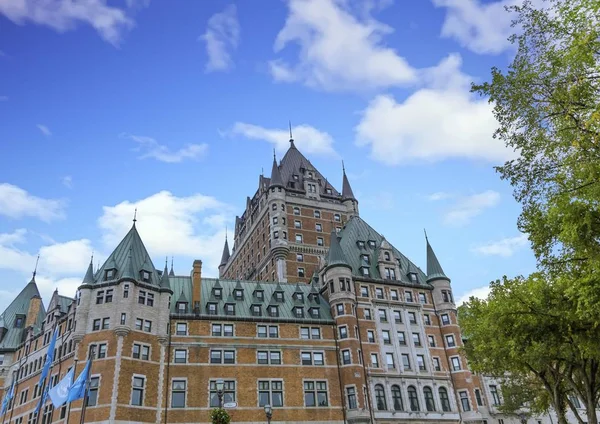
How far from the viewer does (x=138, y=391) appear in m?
46.6

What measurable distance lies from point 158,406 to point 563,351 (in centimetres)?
3440

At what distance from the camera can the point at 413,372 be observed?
5753cm

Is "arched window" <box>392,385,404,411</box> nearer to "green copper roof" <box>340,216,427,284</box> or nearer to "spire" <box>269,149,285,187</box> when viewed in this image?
"green copper roof" <box>340,216,427,284</box>

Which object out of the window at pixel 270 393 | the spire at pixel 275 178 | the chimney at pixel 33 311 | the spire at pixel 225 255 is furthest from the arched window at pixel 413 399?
the spire at pixel 225 255

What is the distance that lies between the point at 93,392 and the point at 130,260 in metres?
13.2

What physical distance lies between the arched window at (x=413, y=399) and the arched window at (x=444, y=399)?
3259 mm

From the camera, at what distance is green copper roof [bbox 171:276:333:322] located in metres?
55.7

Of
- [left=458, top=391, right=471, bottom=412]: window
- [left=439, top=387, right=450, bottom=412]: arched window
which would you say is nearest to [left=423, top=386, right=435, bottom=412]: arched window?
[left=439, top=387, right=450, bottom=412]: arched window

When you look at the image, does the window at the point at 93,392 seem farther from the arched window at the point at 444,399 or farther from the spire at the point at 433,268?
the spire at the point at 433,268

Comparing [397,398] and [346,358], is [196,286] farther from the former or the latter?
[397,398]

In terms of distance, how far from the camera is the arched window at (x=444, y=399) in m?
56.7

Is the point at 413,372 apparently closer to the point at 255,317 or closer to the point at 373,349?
the point at 373,349

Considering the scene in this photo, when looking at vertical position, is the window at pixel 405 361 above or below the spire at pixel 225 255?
below

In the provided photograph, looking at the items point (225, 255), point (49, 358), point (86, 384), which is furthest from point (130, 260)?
point (225, 255)
